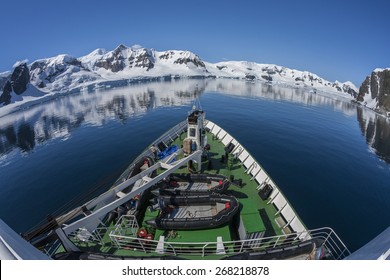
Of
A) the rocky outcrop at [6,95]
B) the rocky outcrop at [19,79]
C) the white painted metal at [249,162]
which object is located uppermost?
the rocky outcrop at [19,79]

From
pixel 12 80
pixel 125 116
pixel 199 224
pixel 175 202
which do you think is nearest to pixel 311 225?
pixel 199 224

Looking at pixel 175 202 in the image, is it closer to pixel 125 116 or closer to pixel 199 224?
pixel 199 224

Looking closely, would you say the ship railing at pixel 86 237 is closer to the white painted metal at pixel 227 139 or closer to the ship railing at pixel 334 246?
the ship railing at pixel 334 246

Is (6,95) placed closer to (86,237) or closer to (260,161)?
(86,237)

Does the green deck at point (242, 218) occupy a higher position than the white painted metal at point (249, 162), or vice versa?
the white painted metal at point (249, 162)

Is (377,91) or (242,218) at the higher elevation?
(377,91)

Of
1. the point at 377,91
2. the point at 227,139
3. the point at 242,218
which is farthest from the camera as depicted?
the point at 377,91

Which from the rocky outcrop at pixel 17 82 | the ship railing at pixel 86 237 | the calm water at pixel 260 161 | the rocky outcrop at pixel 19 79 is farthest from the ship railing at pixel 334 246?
the rocky outcrop at pixel 19 79

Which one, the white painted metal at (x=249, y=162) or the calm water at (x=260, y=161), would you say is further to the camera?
the calm water at (x=260, y=161)

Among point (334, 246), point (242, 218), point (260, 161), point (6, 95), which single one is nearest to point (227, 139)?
point (260, 161)
